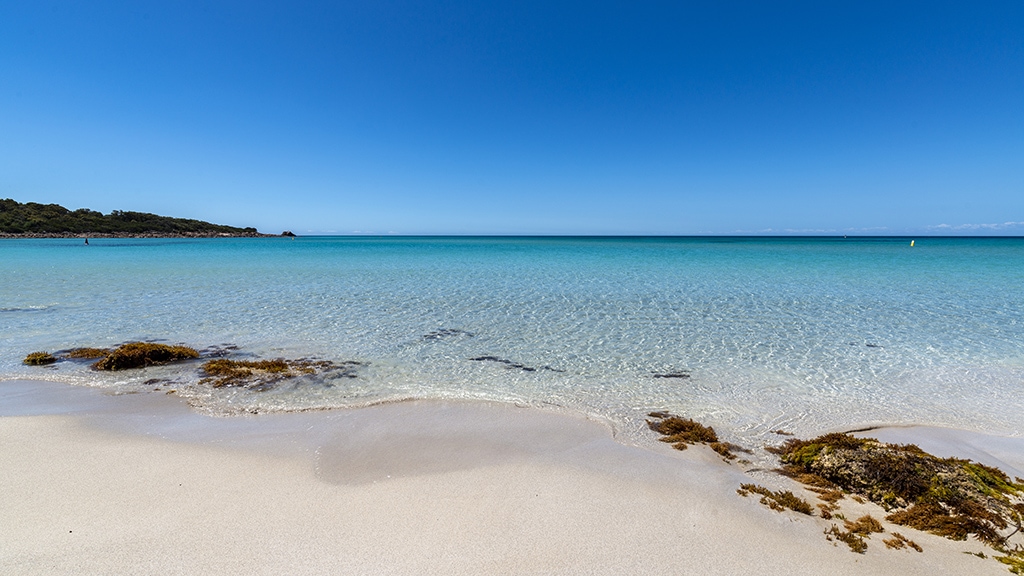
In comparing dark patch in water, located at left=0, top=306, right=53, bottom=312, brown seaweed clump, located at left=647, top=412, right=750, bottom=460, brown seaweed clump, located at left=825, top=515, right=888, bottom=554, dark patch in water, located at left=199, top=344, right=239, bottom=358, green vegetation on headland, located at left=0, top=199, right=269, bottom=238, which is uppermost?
green vegetation on headland, located at left=0, top=199, right=269, bottom=238

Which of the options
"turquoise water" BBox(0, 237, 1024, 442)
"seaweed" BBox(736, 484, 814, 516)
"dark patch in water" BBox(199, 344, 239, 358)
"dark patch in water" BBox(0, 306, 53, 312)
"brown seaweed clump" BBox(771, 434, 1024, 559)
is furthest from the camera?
"dark patch in water" BBox(0, 306, 53, 312)

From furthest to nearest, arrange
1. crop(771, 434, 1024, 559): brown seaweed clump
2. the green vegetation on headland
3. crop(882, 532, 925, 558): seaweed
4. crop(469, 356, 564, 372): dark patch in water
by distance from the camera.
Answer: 1. the green vegetation on headland
2. crop(469, 356, 564, 372): dark patch in water
3. crop(771, 434, 1024, 559): brown seaweed clump
4. crop(882, 532, 925, 558): seaweed

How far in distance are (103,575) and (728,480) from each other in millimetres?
5208

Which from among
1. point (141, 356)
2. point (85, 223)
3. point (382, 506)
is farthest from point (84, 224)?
point (382, 506)

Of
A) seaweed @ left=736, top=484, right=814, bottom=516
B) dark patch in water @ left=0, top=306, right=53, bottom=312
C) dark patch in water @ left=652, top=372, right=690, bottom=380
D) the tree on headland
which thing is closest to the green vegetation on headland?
the tree on headland

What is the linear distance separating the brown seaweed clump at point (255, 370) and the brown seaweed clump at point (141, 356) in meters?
0.74

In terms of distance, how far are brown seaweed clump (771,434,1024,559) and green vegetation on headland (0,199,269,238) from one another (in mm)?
123764

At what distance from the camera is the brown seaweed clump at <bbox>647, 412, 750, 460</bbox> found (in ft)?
16.1

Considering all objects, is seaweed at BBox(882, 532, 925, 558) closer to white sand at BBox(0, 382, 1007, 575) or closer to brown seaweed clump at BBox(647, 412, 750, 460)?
white sand at BBox(0, 382, 1007, 575)

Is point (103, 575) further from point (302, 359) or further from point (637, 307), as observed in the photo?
point (637, 307)

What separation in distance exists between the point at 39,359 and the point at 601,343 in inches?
429

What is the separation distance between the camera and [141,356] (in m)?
7.54

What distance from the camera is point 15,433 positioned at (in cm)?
484

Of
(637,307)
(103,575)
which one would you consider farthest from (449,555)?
(637,307)
